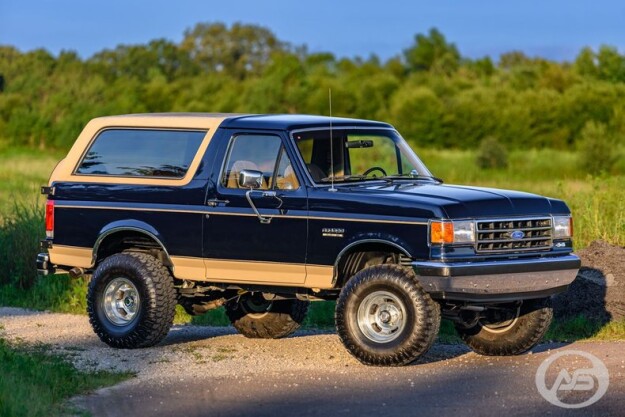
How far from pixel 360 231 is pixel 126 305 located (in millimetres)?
2835

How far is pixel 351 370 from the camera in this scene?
38.0 ft

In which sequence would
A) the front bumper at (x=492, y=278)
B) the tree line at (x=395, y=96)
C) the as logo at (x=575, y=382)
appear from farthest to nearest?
1. the tree line at (x=395, y=96)
2. the front bumper at (x=492, y=278)
3. the as logo at (x=575, y=382)

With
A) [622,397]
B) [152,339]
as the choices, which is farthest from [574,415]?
[152,339]

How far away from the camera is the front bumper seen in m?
11.2

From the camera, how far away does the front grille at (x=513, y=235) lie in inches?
451

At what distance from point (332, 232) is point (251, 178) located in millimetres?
917

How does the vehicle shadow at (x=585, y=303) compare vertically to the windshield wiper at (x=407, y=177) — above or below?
below

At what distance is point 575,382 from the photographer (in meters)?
10.7

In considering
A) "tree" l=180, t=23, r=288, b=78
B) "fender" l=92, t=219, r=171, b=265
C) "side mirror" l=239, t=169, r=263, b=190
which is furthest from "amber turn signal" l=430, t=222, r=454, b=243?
"tree" l=180, t=23, r=288, b=78

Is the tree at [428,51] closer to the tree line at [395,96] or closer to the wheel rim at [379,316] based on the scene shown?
the tree line at [395,96]

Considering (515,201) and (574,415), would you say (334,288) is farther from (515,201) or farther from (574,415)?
(574,415)

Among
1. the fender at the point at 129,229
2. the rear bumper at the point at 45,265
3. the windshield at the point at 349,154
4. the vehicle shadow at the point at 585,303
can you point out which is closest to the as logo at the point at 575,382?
the windshield at the point at 349,154

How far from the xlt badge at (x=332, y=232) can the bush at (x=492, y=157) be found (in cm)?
3893

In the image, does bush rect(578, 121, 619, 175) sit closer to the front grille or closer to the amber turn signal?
the front grille
